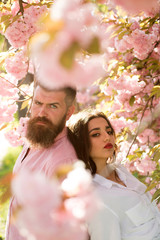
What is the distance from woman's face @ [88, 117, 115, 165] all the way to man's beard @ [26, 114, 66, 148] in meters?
0.24

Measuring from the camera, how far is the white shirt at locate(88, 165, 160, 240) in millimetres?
1961

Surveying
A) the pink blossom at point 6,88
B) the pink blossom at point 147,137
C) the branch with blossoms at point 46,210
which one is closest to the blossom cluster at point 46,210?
the branch with blossoms at point 46,210

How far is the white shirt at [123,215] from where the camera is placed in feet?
6.43

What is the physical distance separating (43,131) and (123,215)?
74 cm

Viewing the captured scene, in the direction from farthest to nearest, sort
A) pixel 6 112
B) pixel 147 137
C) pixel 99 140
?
pixel 147 137 → pixel 6 112 → pixel 99 140

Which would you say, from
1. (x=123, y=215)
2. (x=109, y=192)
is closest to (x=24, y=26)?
(x=109, y=192)

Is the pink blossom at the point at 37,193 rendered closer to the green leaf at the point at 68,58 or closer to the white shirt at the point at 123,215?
the green leaf at the point at 68,58

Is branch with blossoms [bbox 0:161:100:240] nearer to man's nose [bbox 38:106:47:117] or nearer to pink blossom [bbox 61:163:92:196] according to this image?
pink blossom [bbox 61:163:92:196]

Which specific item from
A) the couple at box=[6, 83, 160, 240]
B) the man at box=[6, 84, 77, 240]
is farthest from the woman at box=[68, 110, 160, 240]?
the man at box=[6, 84, 77, 240]

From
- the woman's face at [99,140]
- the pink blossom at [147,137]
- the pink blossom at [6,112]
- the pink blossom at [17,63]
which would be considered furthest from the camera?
the pink blossom at [147,137]

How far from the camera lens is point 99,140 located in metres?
2.21

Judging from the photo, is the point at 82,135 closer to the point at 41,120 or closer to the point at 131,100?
the point at 41,120

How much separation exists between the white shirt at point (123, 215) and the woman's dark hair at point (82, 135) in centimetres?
18

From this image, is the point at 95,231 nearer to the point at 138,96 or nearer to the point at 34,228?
the point at 138,96
